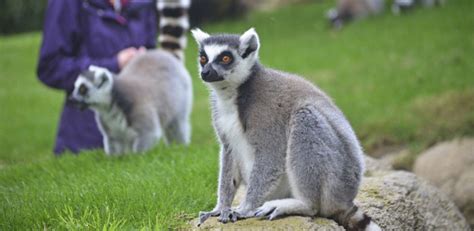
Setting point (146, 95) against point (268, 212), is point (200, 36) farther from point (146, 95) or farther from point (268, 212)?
point (146, 95)

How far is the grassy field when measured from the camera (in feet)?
11.9

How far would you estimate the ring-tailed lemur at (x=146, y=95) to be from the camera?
5.31 metres

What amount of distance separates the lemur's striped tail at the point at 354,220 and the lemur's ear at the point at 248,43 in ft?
3.09

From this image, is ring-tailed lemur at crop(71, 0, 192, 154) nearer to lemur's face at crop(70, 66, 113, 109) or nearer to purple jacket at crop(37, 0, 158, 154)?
lemur's face at crop(70, 66, 113, 109)

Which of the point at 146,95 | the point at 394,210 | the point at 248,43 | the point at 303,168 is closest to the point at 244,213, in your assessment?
the point at 303,168

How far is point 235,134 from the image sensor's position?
3.30 metres

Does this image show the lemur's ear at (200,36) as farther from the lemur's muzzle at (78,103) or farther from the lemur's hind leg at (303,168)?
the lemur's muzzle at (78,103)

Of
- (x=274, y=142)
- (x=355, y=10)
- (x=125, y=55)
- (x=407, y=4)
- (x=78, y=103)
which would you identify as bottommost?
(x=355, y=10)

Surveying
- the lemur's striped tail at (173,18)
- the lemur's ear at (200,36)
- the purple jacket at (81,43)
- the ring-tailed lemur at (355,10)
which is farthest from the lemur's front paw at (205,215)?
the ring-tailed lemur at (355,10)

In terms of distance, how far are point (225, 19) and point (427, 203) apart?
14.8 metres

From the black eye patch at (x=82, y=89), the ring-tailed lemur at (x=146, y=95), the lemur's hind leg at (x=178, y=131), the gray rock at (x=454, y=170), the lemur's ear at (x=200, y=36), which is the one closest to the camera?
the lemur's ear at (x=200, y=36)

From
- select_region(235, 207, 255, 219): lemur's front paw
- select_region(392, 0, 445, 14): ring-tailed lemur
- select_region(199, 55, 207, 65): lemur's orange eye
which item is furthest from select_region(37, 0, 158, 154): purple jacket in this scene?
select_region(392, 0, 445, 14): ring-tailed lemur

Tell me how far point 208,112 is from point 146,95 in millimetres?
5070

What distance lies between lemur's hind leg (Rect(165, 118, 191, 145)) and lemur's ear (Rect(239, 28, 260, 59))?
8.94 feet
